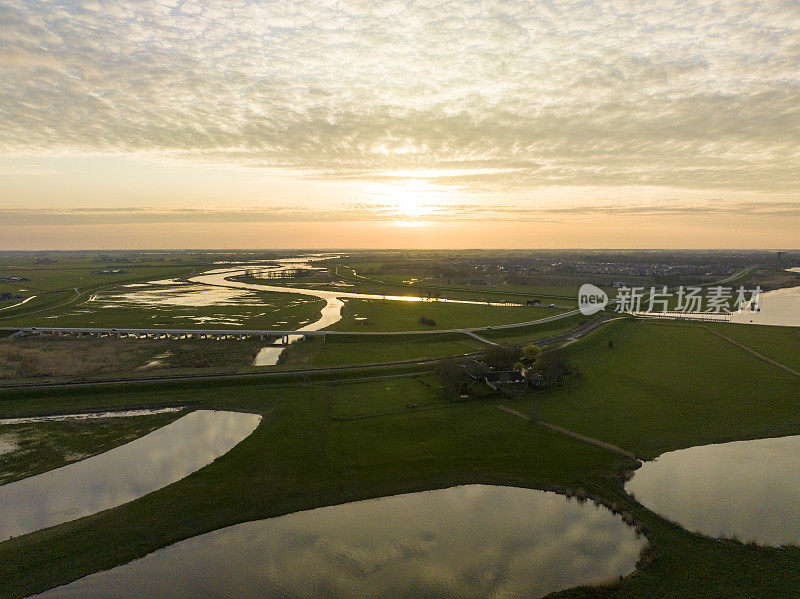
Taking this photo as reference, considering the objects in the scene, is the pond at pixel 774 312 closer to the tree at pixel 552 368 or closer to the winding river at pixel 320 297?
the winding river at pixel 320 297

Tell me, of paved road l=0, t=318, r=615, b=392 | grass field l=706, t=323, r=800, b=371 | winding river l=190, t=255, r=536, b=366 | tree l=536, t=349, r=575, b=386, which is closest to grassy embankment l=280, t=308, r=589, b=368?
paved road l=0, t=318, r=615, b=392

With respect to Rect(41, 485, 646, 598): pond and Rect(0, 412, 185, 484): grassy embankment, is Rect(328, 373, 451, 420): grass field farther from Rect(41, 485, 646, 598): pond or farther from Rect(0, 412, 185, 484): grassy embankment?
Rect(0, 412, 185, 484): grassy embankment

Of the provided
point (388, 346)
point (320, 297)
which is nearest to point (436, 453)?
point (388, 346)

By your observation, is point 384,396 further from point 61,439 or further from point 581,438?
point 61,439

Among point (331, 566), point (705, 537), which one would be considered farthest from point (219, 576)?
point (705, 537)

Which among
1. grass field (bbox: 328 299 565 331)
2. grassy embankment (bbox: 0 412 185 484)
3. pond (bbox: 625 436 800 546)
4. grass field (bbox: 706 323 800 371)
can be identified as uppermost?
grass field (bbox: 706 323 800 371)

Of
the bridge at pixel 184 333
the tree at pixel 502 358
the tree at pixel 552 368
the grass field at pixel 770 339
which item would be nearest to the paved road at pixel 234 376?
the tree at pixel 502 358
